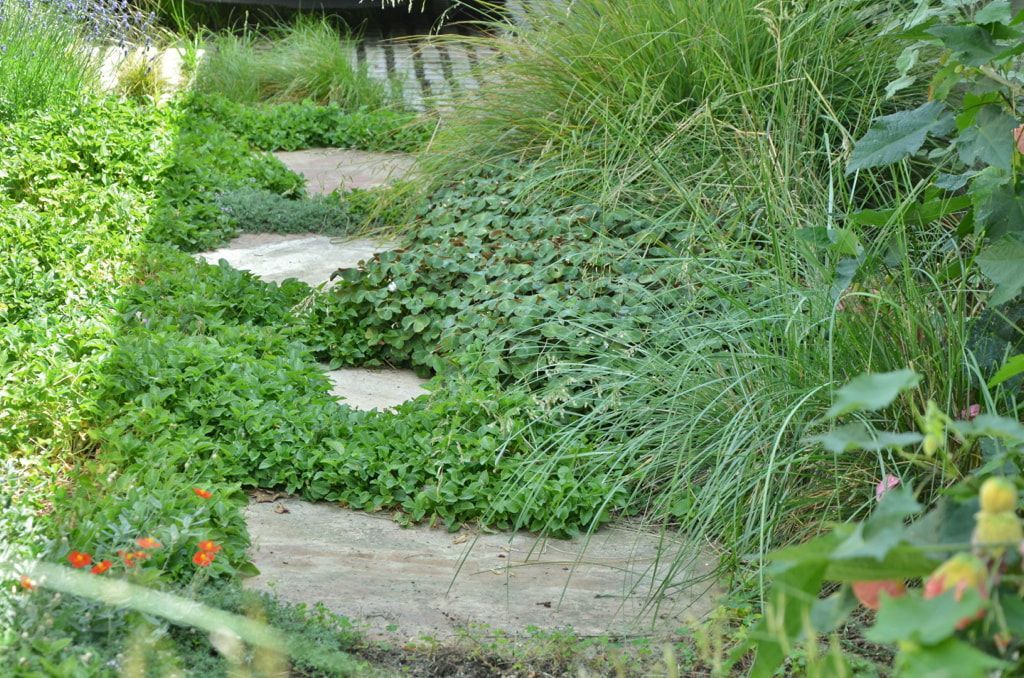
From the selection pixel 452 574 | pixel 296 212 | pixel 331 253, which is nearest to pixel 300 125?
pixel 296 212

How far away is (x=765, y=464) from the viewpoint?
9.19 feet

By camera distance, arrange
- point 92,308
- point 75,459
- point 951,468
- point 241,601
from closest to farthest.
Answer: point 951,468
point 241,601
point 75,459
point 92,308

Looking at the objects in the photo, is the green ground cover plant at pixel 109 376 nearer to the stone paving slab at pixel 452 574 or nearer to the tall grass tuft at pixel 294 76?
the stone paving slab at pixel 452 574

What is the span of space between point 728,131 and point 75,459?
269 cm

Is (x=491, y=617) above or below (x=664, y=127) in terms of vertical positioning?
below

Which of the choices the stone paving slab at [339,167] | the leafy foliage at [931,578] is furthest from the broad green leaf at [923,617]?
the stone paving slab at [339,167]

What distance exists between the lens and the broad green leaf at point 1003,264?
92.2 inches

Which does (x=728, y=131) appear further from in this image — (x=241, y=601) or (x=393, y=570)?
(x=241, y=601)

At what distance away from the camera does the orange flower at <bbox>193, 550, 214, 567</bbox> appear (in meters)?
2.42

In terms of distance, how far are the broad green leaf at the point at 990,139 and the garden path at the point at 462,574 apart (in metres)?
1.11

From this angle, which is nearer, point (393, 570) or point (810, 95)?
point (393, 570)

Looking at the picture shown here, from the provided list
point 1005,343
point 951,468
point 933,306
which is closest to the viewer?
point 951,468

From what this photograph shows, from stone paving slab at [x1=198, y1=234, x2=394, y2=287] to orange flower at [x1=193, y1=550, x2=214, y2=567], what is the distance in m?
2.62

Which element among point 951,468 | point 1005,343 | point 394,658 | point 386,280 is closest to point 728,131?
point 386,280
